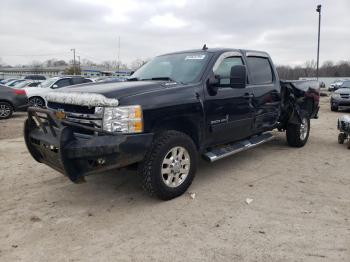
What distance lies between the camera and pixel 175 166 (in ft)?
14.5

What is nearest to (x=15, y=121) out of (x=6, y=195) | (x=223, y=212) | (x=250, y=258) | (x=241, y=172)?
(x=6, y=195)

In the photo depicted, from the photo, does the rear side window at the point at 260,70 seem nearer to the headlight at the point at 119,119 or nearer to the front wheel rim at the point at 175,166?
the front wheel rim at the point at 175,166

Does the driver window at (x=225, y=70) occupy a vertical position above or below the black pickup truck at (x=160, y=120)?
above

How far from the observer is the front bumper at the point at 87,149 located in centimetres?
376

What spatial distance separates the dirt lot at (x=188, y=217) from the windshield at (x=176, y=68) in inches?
61.7

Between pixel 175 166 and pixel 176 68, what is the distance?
1.63 m

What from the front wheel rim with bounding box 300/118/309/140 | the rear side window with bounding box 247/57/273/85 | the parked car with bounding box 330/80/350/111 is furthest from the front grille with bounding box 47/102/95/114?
the parked car with bounding box 330/80/350/111

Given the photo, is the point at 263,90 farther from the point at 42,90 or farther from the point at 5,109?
the point at 42,90

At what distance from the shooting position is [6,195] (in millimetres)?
4738

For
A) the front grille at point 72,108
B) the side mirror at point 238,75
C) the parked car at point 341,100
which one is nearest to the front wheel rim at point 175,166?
the front grille at point 72,108

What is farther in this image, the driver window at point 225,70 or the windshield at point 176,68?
the driver window at point 225,70

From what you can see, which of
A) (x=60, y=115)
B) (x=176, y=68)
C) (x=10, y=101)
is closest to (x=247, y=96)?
(x=176, y=68)

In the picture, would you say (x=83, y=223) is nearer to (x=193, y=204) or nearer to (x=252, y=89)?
(x=193, y=204)

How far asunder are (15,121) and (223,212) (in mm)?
10668
